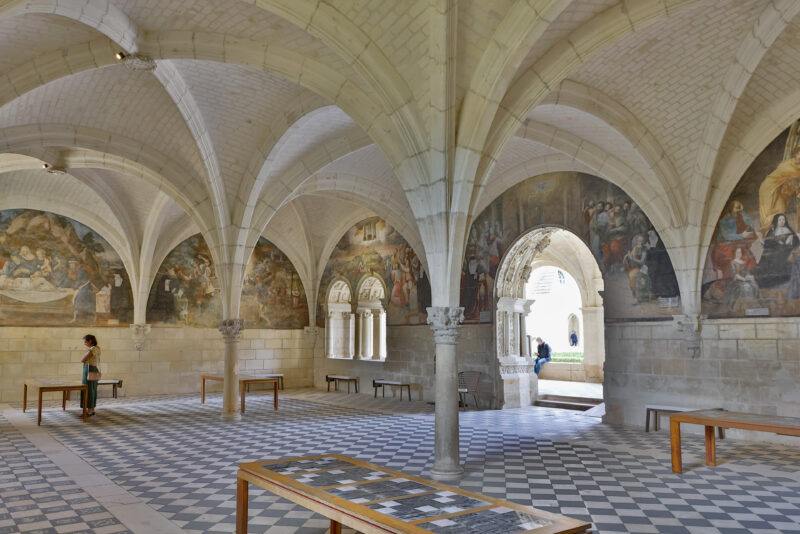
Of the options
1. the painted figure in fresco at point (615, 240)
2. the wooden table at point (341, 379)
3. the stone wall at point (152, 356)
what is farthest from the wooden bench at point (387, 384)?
the painted figure in fresco at point (615, 240)

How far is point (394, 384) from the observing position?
44.3ft

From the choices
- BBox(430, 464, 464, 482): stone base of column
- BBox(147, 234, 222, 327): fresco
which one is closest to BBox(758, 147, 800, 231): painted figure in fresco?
BBox(430, 464, 464, 482): stone base of column

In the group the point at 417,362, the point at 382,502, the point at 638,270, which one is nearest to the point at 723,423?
the point at 382,502

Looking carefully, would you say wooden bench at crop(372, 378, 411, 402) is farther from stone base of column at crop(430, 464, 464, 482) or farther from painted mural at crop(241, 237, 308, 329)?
stone base of column at crop(430, 464, 464, 482)

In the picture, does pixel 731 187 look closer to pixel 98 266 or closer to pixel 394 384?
pixel 394 384

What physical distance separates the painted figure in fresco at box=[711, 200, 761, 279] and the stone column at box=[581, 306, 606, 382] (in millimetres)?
8676

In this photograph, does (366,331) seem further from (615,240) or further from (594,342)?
(615,240)

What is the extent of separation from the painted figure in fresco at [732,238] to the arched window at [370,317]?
28.7 ft

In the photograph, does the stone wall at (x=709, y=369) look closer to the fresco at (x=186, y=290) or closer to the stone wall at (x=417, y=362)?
the stone wall at (x=417, y=362)

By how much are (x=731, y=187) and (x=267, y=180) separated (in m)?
7.63

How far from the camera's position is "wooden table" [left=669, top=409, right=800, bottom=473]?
548 centimetres

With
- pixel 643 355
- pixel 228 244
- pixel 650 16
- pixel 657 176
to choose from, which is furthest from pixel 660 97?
pixel 228 244

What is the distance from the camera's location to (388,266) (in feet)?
49.6

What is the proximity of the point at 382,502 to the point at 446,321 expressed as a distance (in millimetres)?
2975
